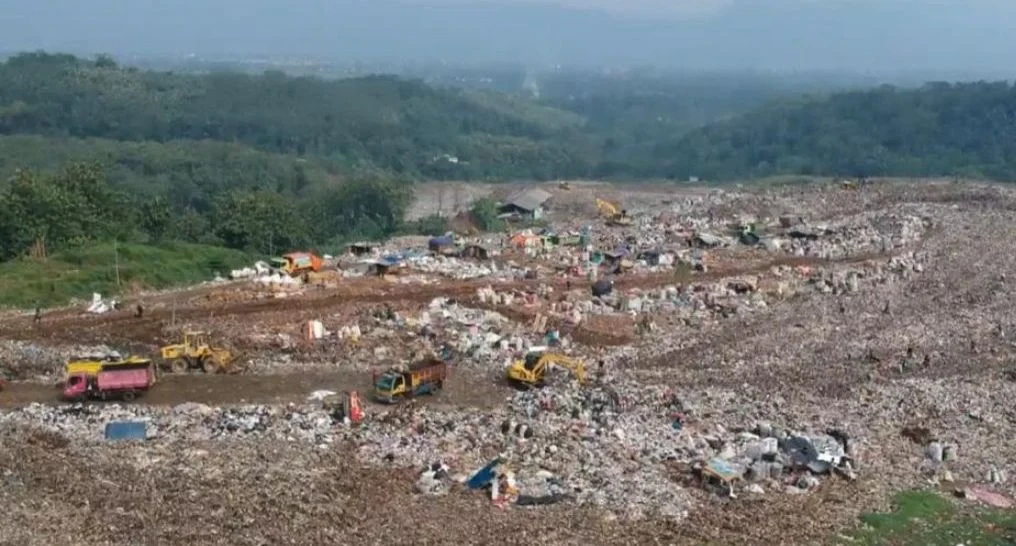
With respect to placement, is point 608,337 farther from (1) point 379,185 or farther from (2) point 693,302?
(1) point 379,185

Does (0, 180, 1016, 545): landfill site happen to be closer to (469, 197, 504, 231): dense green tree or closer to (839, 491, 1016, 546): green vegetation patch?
(839, 491, 1016, 546): green vegetation patch

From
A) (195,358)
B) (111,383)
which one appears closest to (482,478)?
(111,383)

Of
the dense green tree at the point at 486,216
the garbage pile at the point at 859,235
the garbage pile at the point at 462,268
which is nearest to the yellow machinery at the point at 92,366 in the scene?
the garbage pile at the point at 462,268

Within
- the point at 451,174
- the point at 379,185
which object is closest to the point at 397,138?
the point at 451,174

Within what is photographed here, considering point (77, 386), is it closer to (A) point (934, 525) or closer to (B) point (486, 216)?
(A) point (934, 525)

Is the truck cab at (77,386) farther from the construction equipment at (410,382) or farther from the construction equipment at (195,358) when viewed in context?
the construction equipment at (410,382)

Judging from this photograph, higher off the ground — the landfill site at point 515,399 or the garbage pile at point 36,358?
the landfill site at point 515,399
